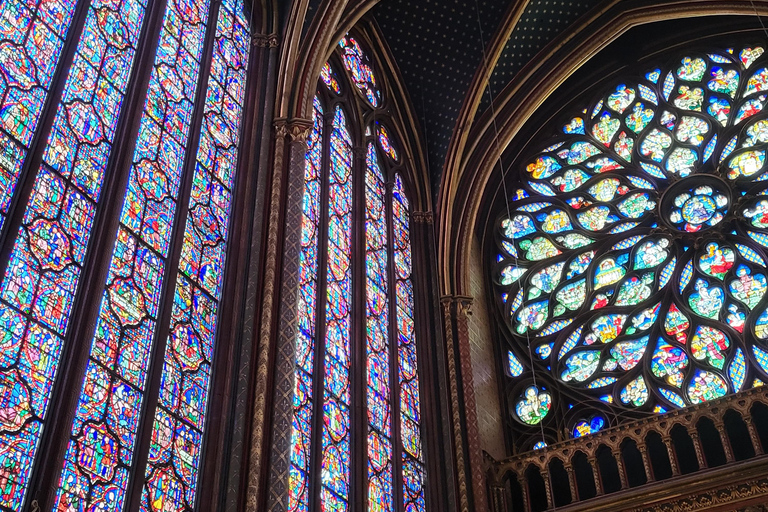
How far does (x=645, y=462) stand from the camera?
36.6 ft

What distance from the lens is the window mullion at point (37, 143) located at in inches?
276

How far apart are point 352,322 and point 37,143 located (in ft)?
14.7

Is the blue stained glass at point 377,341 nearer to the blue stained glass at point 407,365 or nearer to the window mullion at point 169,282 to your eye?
the blue stained glass at point 407,365

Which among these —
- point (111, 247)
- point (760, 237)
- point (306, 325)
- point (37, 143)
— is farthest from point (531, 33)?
point (37, 143)

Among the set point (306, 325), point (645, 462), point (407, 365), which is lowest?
point (645, 462)

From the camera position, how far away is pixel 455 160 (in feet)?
46.3

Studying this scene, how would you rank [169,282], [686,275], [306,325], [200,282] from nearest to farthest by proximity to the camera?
[169,282], [200,282], [306,325], [686,275]

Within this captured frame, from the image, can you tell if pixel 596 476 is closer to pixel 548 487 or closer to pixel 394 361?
pixel 548 487

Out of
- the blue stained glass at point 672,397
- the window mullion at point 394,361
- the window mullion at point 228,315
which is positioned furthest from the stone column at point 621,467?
the window mullion at point 228,315

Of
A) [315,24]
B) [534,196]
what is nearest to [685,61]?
[534,196]

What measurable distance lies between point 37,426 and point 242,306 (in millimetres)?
2726

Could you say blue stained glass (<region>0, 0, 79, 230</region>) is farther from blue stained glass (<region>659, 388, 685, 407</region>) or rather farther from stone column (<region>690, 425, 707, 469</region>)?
blue stained glass (<region>659, 388, 685, 407</region>)

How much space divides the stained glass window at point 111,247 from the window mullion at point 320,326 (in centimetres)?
149

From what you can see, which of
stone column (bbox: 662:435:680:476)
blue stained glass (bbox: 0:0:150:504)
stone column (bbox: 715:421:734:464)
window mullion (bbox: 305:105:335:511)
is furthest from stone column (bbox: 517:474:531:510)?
blue stained glass (bbox: 0:0:150:504)
